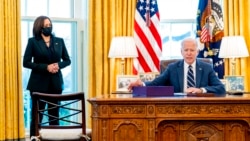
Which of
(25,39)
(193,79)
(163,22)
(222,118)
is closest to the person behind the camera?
(222,118)

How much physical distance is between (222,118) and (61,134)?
1.33 m

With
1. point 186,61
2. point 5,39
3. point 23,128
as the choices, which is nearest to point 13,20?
point 5,39

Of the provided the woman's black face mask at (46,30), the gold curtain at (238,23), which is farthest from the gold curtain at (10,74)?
the gold curtain at (238,23)

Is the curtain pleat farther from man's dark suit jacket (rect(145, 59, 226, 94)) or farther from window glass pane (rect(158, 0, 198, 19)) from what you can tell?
man's dark suit jacket (rect(145, 59, 226, 94))

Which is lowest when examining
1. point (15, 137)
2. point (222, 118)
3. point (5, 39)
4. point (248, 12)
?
point (15, 137)

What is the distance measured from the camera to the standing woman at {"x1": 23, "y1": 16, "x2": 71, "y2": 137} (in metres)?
4.72

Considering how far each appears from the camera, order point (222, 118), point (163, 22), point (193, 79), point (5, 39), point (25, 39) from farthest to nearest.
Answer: point (163, 22) → point (25, 39) → point (5, 39) → point (193, 79) → point (222, 118)

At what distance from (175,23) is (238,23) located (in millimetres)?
853

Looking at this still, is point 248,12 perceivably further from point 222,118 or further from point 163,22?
point 222,118

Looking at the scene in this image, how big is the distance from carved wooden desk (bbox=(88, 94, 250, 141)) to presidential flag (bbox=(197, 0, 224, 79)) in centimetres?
223

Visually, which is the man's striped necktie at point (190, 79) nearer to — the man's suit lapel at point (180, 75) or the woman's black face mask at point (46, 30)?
the man's suit lapel at point (180, 75)

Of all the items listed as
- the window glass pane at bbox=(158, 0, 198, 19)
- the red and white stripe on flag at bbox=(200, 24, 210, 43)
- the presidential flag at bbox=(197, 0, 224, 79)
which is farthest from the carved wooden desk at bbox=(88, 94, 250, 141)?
the window glass pane at bbox=(158, 0, 198, 19)

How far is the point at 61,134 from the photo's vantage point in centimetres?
377

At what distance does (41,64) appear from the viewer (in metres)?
4.70
